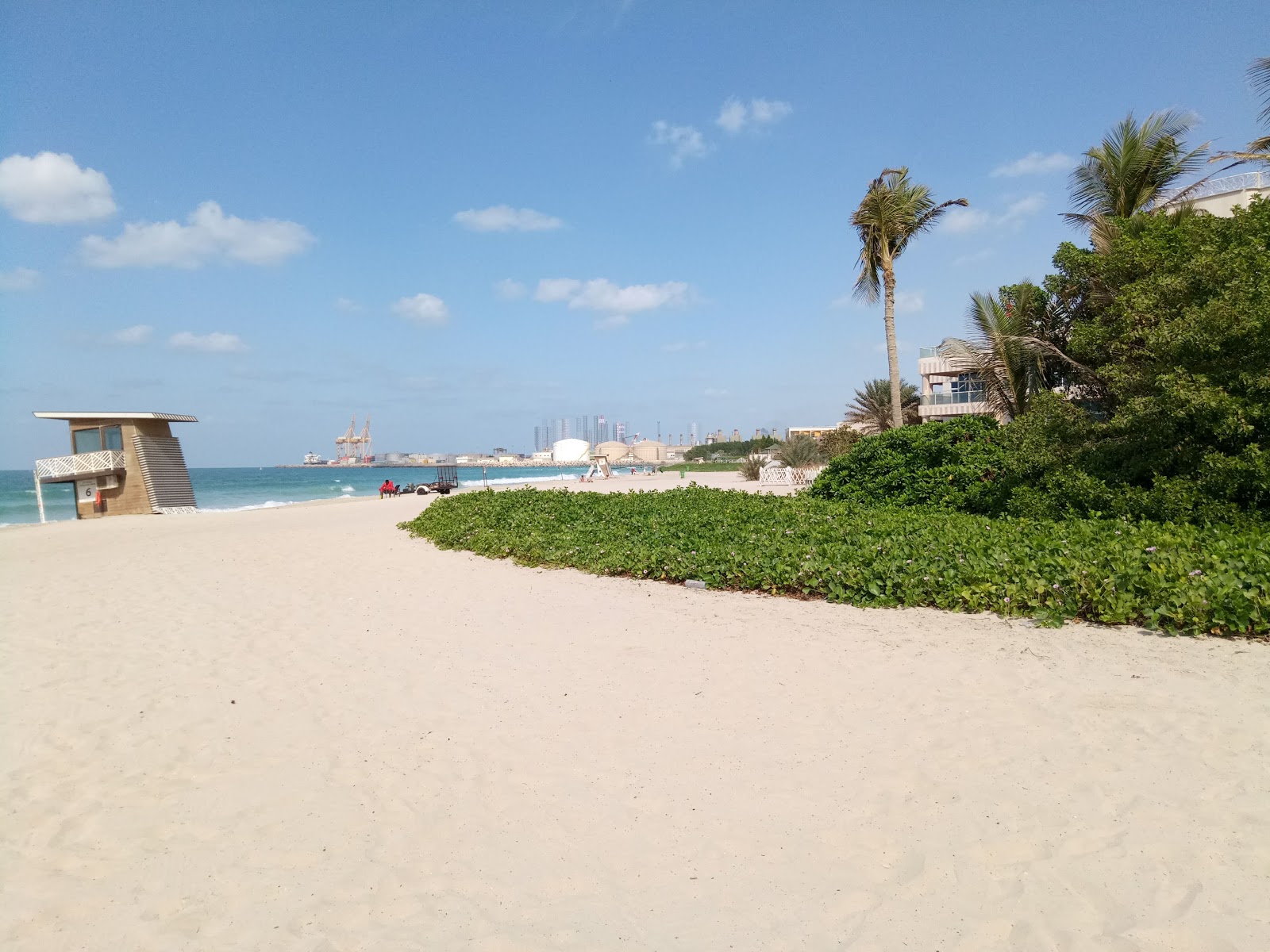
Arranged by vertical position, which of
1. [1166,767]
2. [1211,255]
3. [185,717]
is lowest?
[1166,767]

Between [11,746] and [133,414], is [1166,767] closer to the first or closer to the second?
[11,746]

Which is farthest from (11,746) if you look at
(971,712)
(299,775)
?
(971,712)

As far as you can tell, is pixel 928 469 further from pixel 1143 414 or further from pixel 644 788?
pixel 644 788

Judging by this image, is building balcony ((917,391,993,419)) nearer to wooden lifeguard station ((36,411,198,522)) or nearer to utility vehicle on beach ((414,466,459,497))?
utility vehicle on beach ((414,466,459,497))

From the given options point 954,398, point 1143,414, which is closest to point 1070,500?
point 1143,414

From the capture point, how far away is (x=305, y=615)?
311 inches

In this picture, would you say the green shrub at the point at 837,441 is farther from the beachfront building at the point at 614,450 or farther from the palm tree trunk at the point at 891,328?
the beachfront building at the point at 614,450

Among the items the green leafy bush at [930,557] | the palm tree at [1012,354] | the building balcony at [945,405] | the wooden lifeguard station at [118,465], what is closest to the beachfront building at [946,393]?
the building balcony at [945,405]

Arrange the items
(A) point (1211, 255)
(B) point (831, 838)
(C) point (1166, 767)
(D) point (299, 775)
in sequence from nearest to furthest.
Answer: (B) point (831, 838)
(C) point (1166, 767)
(D) point (299, 775)
(A) point (1211, 255)

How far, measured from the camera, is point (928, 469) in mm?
13461

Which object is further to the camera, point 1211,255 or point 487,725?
point 1211,255

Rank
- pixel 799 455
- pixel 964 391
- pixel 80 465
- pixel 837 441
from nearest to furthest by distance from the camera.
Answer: pixel 80 465 < pixel 964 391 < pixel 799 455 < pixel 837 441

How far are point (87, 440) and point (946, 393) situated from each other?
34.0 meters

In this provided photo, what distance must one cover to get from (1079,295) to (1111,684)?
39.1 ft
